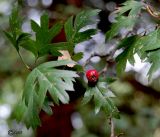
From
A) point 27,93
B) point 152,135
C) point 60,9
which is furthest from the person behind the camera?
point 60,9

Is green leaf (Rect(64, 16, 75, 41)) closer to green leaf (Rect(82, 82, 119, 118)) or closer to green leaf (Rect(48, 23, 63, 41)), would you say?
green leaf (Rect(48, 23, 63, 41))

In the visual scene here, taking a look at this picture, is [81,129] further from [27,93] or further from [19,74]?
[27,93]

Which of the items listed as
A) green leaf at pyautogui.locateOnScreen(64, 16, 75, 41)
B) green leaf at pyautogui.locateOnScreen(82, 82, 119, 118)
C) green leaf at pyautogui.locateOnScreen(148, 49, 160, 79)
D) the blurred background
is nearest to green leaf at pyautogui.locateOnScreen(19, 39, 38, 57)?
green leaf at pyautogui.locateOnScreen(64, 16, 75, 41)

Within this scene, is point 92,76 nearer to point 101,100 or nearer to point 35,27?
point 101,100

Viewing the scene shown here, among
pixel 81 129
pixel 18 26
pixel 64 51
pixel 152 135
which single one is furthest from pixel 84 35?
pixel 81 129

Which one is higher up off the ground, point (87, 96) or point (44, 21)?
point (44, 21)

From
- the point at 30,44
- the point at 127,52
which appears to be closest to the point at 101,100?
the point at 127,52

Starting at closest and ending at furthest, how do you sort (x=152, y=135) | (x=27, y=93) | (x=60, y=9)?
(x=27, y=93)
(x=152, y=135)
(x=60, y=9)
